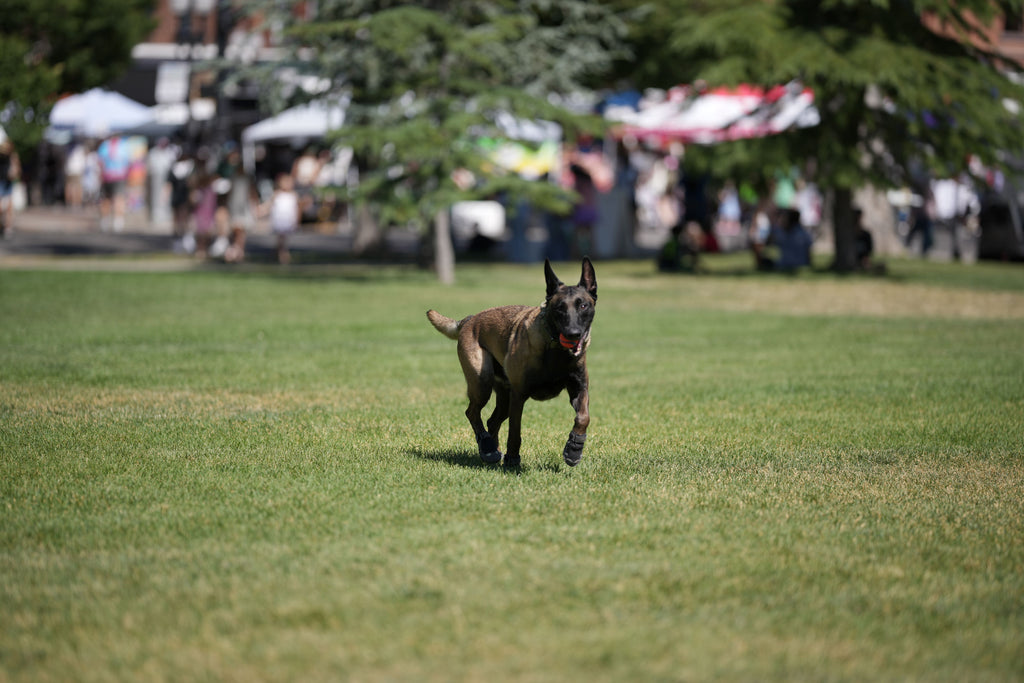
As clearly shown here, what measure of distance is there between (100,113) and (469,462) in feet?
122

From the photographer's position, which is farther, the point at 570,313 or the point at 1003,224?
the point at 1003,224

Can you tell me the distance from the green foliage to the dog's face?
14516mm

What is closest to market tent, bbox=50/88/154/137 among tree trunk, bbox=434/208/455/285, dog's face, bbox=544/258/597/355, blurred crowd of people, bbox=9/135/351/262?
blurred crowd of people, bbox=9/135/351/262

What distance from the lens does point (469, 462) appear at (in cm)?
795

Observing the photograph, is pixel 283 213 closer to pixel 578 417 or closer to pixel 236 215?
pixel 236 215

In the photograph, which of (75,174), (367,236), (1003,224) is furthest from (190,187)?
(75,174)

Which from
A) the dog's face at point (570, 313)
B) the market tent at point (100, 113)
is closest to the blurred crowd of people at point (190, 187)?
the market tent at point (100, 113)

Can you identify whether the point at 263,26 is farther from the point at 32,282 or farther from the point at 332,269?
the point at 32,282

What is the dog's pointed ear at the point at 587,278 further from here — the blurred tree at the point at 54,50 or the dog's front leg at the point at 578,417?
the blurred tree at the point at 54,50

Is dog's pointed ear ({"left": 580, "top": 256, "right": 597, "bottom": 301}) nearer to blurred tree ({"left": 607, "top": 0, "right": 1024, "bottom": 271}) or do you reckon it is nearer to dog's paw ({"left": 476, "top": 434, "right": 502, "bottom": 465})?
dog's paw ({"left": 476, "top": 434, "right": 502, "bottom": 465})

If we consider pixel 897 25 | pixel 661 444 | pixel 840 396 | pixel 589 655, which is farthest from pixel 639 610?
pixel 897 25

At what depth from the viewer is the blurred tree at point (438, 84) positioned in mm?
21375

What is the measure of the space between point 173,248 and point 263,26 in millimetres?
9007

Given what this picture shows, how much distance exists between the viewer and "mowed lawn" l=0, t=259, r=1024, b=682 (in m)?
4.67
